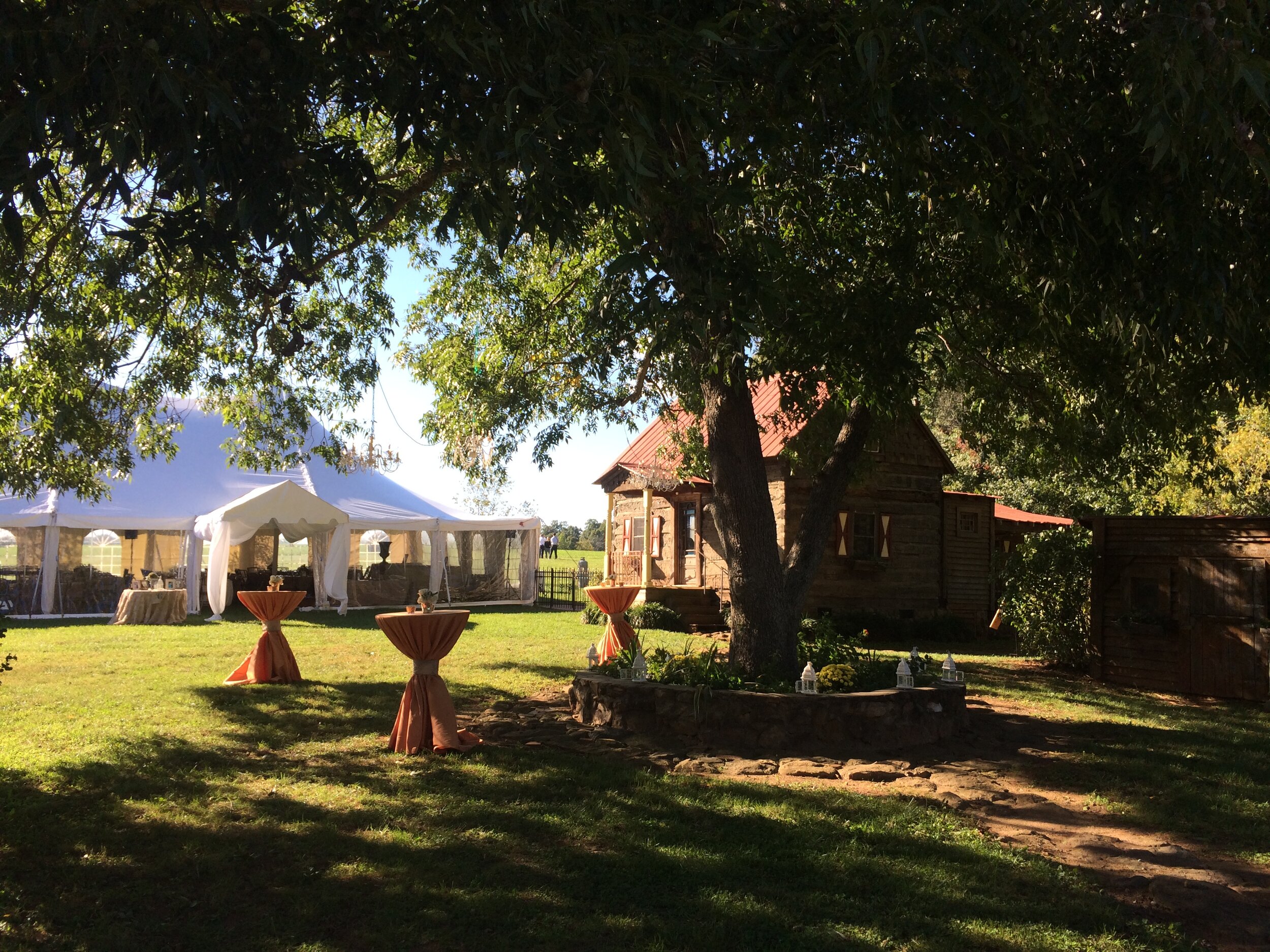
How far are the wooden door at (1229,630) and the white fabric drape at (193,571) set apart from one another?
1779 centimetres

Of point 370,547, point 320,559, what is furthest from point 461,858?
point 370,547

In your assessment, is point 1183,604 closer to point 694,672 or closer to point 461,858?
point 694,672

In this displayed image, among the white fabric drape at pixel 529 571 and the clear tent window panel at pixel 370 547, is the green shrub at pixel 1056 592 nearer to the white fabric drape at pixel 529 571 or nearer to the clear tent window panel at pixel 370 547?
the white fabric drape at pixel 529 571

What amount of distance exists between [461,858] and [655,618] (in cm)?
1322

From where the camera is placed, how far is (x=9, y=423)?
26.1 feet

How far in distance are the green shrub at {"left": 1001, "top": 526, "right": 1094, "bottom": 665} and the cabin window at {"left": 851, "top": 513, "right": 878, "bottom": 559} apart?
479cm

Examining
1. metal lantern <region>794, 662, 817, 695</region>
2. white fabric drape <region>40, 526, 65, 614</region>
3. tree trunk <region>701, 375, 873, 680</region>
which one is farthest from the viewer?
white fabric drape <region>40, 526, 65, 614</region>

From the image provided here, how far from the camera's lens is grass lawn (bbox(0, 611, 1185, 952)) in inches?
168

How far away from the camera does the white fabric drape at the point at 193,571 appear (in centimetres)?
2002

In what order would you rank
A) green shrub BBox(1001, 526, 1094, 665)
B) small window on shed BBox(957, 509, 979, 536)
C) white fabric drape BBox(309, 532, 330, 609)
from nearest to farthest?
green shrub BBox(1001, 526, 1094, 665)
small window on shed BBox(957, 509, 979, 536)
white fabric drape BBox(309, 532, 330, 609)

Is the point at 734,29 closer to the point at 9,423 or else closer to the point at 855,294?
the point at 855,294

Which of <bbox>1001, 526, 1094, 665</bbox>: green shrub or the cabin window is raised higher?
the cabin window

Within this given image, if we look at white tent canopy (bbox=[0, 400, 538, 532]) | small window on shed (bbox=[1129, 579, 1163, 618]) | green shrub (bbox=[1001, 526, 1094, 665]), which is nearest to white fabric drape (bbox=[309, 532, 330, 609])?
white tent canopy (bbox=[0, 400, 538, 532])

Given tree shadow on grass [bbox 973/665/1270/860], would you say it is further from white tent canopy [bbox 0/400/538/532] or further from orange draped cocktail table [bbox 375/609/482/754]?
white tent canopy [bbox 0/400/538/532]
